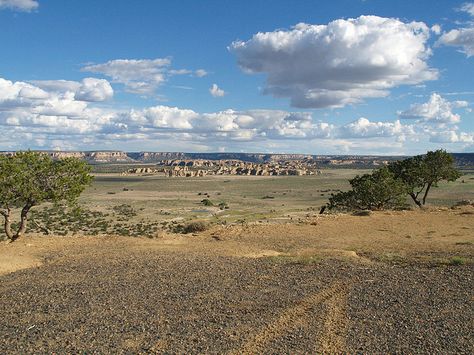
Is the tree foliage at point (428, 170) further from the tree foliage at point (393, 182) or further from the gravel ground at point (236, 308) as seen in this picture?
the gravel ground at point (236, 308)

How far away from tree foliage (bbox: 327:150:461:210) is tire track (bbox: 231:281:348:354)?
26.8 meters

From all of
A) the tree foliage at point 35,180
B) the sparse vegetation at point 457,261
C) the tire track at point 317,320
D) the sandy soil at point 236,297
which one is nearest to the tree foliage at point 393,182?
the sandy soil at point 236,297

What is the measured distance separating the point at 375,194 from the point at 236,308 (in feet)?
97.6

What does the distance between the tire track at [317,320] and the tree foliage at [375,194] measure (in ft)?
87.3

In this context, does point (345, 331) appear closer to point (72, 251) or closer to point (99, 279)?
point (99, 279)

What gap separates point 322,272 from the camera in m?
17.0

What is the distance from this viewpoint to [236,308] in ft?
41.9

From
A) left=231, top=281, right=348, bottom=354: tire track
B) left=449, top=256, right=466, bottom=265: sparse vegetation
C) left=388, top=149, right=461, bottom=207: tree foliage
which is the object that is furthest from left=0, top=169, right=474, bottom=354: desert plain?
left=388, top=149, right=461, bottom=207: tree foliage

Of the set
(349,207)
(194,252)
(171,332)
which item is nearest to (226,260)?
(194,252)

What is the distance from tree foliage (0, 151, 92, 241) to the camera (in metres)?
24.1

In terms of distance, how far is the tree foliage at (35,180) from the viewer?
2406cm

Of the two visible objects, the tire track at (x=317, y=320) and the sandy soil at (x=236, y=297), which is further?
the sandy soil at (x=236, y=297)

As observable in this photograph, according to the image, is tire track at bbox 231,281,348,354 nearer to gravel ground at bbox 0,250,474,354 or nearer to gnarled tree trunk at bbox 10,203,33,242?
gravel ground at bbox 0,250,474,354

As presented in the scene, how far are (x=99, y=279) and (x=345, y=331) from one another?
9.56m
